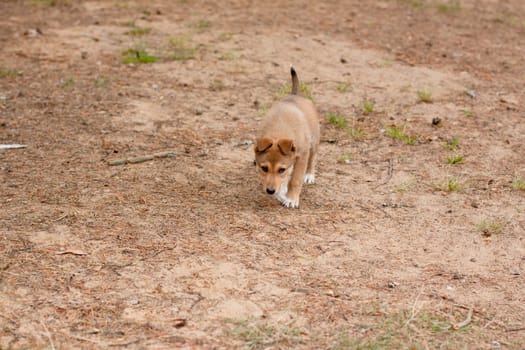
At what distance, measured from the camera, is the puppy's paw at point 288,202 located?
20.9 ft

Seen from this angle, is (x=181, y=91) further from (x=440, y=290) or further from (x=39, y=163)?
(x=440, y=290)

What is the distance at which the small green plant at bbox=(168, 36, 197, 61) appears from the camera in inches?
407

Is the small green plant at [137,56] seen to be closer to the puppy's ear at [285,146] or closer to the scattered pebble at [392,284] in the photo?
the puppy's ear at [285,146]

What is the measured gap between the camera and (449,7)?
47.1ft

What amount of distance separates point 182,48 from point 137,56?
84 centimetres

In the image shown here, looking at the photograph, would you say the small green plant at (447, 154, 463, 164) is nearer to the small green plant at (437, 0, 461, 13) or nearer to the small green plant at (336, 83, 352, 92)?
the small green plant at (336, 83, 352, 92)

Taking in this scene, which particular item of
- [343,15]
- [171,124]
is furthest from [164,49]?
[343,15]

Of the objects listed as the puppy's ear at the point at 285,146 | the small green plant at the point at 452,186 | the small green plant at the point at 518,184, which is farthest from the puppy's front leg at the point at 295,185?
the small green plant at the point at 518,184

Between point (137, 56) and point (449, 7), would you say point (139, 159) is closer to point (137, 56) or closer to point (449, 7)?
point (137, 56)

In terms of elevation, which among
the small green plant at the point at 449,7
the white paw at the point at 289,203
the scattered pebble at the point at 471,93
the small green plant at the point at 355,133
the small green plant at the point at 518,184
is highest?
the small green plant at the point at 449,7

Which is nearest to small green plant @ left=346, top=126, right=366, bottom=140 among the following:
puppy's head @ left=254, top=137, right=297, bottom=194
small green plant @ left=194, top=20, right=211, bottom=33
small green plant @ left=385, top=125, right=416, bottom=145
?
small green plant @ left=385, top=125, right=416, bottom=145

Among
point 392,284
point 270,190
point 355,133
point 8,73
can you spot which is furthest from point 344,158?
point 8,73

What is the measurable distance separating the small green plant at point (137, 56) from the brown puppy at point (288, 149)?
3.80 metres

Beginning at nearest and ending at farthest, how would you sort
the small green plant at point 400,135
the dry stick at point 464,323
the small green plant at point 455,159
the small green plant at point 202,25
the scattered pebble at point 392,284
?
the dry stick at point 464,323
the scattered pebble at point 392,284
the small green plant at point 455,159
the small green plant at point 400,135
the small green plant at point 202,25
